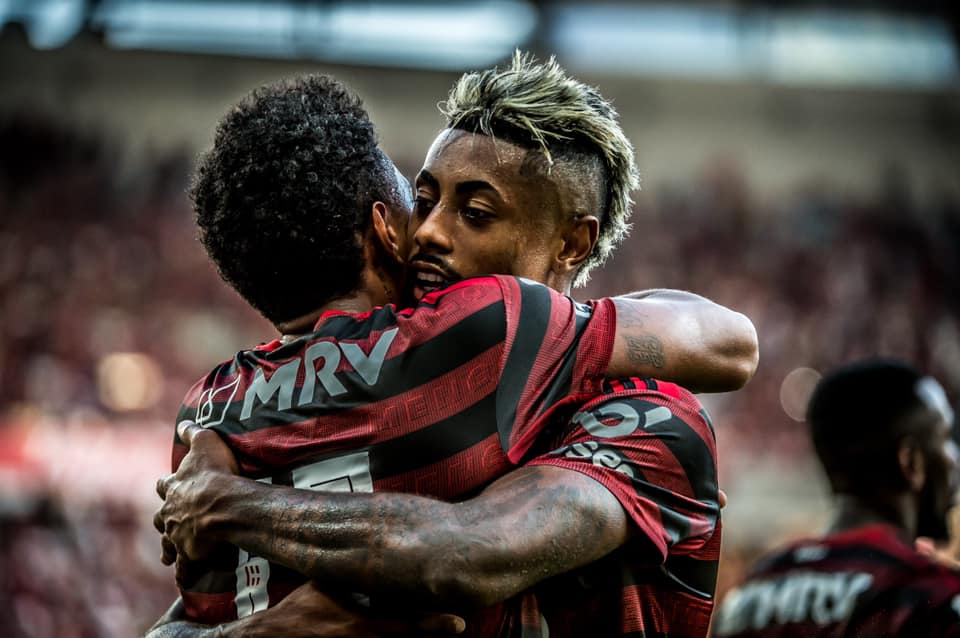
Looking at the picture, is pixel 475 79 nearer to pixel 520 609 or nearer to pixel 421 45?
pixel 520 609

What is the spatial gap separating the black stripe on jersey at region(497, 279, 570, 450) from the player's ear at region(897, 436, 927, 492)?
2.55 meters

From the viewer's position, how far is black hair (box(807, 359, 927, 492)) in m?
4.08

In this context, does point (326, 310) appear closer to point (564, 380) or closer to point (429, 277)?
point (429, 277)

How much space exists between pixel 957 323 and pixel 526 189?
13.3m

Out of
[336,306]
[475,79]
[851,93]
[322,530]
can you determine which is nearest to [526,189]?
[475,79]

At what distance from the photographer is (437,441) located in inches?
76.5

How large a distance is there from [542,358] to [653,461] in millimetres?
295

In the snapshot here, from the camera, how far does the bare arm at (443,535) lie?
5.85 feet

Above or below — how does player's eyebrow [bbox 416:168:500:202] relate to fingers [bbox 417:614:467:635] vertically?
above

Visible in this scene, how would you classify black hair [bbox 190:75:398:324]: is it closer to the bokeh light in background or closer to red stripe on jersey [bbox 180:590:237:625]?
red stripe on jersey [bbox 180:590:237:625]

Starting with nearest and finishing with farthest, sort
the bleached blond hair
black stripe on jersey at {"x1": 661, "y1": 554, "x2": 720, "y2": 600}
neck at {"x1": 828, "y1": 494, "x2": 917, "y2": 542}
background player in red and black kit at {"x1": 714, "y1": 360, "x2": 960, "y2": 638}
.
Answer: black stripe on jersey at {"x1": 661, "y1": 554, "x2": 720, "y2": 600}, the bleached blond hair, background player in red and black kit at {"x1": 714, "y1": 360, "x2": 960, "y2": 638}, neck at {"x1": 828, "y1": 494, "x2": 917, "y2": 542}

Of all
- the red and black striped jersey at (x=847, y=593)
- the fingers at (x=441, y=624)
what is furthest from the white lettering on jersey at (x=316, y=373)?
the red and black striped jersey at (x=847, y=593)

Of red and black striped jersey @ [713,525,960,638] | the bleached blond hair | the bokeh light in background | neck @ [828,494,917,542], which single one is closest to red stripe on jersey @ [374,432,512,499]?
the bleached blond hair

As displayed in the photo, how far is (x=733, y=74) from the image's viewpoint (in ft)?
51.4
